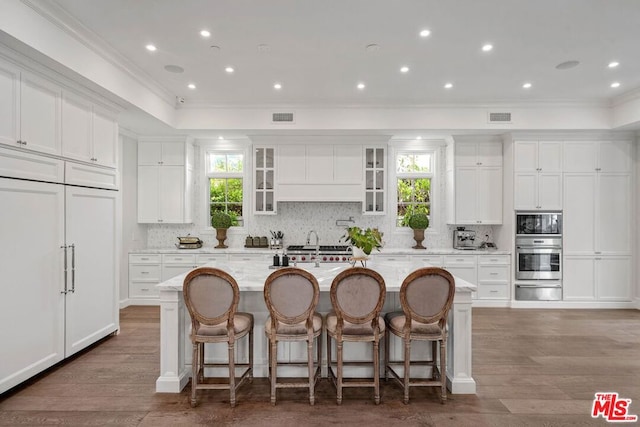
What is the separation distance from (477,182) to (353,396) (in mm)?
4260

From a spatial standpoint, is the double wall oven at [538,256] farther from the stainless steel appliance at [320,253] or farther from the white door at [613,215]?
the stainless steel appliance at [320,253]

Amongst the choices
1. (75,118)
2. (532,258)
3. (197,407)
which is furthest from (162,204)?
(532,258)

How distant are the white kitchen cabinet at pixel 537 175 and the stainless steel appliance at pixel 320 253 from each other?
2.78 m

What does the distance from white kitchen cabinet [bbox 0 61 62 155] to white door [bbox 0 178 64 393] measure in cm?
35

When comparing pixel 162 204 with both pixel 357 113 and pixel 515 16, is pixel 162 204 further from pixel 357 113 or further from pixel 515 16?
pixel 515 16

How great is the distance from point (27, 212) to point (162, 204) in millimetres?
2867

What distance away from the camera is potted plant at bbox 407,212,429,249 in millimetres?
5848

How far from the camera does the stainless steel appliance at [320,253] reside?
202 inches

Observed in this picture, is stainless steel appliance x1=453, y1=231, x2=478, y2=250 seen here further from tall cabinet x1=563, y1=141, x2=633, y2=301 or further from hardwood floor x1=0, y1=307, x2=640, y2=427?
hardwood floor x1=0, y1=307, x2=640, y2=427

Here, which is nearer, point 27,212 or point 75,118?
point 27,212

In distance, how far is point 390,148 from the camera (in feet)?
20.1

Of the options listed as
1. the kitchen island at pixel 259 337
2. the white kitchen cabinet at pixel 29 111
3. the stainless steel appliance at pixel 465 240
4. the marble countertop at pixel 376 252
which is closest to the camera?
the white kitchen cabinet at pixel 29 111

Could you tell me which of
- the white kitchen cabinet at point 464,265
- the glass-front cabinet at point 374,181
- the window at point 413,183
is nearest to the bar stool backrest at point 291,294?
the glass-front cabinet at point 374,181

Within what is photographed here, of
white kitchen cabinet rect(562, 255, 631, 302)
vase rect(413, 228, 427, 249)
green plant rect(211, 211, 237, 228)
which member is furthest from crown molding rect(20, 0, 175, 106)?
white kitchen cabinet rect(562, 255, 631, 302)
